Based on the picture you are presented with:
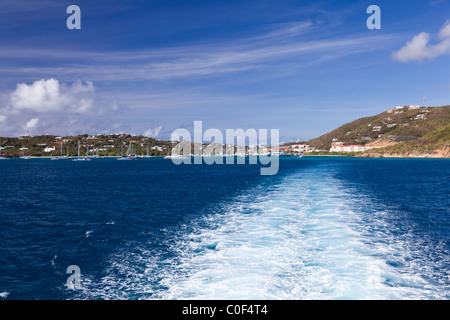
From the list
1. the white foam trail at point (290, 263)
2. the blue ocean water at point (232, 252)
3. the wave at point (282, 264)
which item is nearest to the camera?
the white foam trail at point (290, 263)

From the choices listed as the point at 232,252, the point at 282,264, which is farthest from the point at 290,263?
the point at 232,252

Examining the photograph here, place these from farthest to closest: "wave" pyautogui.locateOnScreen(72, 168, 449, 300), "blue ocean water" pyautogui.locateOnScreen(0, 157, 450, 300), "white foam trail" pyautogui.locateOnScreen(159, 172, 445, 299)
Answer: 1. "blue ocean water" pyautogui.locateOnScreen(0, 157, 450, 300)
2. "wave" pyautogui.locateOnScreen(72, 168, 449, 300)
3. "white foam trail" pyautogui.locateOnScreen(159, 172, 445, 299)

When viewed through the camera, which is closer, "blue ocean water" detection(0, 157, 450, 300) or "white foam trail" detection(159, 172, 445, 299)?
"white foam trail" detection(159, 172, 445, 299)

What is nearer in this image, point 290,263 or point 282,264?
point 282,264

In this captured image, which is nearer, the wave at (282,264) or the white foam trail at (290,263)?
the white foam trail at (290,263)

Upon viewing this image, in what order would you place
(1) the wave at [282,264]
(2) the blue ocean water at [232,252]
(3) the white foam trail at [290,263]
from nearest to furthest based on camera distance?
(3) the white foam trail at [290,263] → (1) the wave at [282,264] → (2) the blue ocean water at [232,252]

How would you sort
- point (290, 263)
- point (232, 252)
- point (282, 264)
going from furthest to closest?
point (232, 252) → point (290, 263) → point (282, 264)

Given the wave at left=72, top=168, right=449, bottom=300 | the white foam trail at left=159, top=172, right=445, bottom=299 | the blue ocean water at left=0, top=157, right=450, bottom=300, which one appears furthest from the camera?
the blue ocean water at left=0, top=157, right=450, bottom=300

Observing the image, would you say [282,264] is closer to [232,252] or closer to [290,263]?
[290,263]

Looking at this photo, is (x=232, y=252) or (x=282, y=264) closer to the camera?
(x=282, y=264)

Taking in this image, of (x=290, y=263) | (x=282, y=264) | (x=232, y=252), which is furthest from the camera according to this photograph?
(x=232, y=252)

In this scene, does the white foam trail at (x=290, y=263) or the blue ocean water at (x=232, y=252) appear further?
the blue ocean water at (x=232, y=252)

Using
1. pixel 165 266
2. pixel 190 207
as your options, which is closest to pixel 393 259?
pixel 165 266
